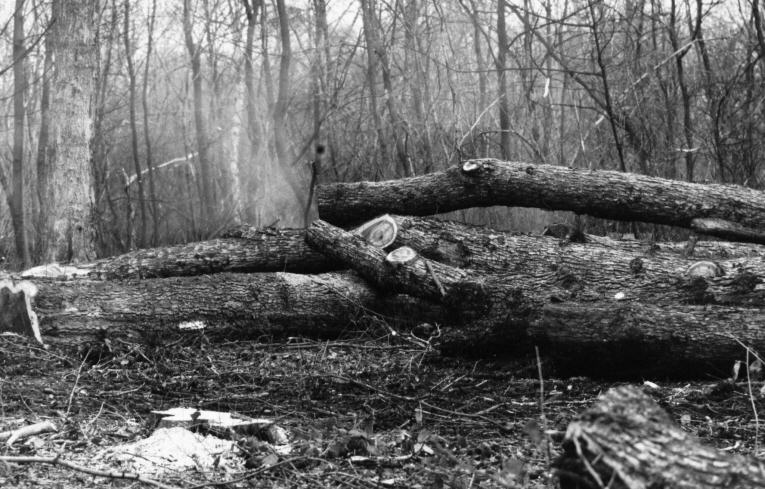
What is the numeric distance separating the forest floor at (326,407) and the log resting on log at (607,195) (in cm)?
172

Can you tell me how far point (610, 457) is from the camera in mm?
2049

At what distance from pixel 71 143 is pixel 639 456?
26.3 feet

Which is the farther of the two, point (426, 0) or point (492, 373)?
point (426, 0)

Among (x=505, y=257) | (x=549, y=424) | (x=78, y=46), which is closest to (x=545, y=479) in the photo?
(x=549, y=424)

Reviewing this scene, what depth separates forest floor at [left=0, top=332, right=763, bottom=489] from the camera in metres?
3.22

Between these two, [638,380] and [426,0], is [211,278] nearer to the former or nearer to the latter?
[638,380]

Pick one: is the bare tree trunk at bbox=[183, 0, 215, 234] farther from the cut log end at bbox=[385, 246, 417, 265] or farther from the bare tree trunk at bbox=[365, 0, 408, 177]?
the cut log end at bbox=[385, 246, 417, 265]

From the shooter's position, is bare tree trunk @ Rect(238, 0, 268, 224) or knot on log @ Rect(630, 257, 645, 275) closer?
knot on log @ Rect(630, 257, 645, 275)

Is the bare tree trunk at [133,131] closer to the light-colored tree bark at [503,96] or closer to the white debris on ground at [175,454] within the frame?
the light-colored tree bark at [503,96]

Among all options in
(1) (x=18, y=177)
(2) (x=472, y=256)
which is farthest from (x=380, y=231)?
(1) (x=18, y=177)

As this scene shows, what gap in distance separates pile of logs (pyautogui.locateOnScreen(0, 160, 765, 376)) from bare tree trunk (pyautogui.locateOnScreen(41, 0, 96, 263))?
1880 millimetres

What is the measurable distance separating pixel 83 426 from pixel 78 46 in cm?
608

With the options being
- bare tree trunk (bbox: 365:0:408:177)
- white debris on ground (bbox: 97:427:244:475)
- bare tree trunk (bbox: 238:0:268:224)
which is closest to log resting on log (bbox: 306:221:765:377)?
white debris on ground (bbox: 97:427:244:475)

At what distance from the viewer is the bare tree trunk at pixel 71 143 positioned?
8664mm
